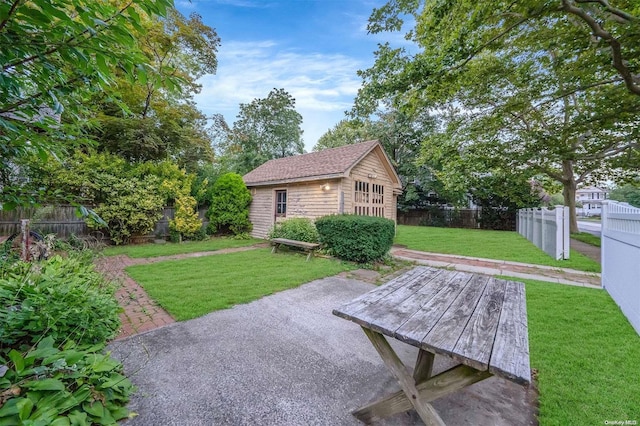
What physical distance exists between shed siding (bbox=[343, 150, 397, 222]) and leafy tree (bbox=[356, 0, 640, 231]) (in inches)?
83.4

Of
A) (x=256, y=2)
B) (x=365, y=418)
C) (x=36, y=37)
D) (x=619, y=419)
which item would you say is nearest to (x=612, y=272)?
(x=619, y=419)

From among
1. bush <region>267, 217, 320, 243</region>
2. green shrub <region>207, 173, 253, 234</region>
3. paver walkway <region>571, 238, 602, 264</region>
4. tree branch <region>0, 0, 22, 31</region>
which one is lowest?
paver walkway <region>571, 238, 602, 264</region>

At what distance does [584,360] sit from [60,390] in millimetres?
4428

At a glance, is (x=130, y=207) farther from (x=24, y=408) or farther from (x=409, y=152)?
(x=409, y=152)

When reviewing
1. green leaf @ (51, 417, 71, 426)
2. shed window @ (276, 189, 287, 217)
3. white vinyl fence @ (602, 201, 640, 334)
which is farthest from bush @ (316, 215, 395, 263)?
green leaf @ (51, 417, 71, 426)

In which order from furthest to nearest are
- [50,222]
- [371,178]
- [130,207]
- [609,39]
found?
1. [371,178]
2. [130,207]
3. [50,222]
4. [609,39]

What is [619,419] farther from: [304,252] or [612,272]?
[304,252]

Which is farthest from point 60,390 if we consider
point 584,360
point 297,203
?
point 297,203

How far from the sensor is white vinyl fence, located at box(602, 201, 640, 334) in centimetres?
339

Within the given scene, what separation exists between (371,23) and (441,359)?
6.47 metres

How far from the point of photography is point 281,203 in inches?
425

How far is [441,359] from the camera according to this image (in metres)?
2.77

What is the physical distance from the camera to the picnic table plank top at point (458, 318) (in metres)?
1.39

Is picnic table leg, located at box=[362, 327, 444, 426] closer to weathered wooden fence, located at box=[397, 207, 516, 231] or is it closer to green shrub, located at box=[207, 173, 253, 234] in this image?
green shrub, located at box=[207, 173, 253, 234]
